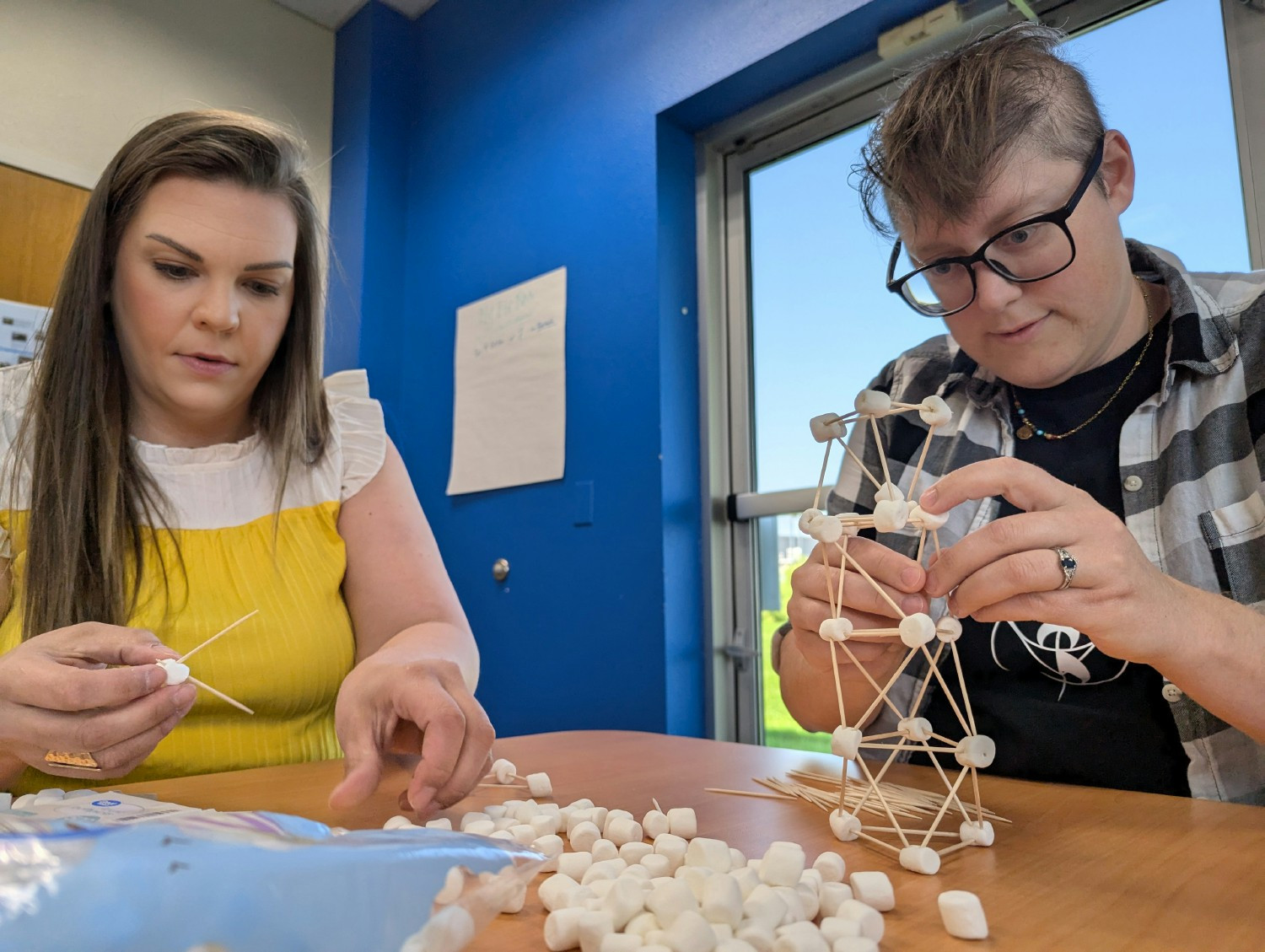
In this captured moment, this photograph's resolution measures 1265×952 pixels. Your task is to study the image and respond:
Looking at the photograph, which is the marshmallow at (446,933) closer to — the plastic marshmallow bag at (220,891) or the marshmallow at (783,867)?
the plastic marshmallow bag at (220,891)

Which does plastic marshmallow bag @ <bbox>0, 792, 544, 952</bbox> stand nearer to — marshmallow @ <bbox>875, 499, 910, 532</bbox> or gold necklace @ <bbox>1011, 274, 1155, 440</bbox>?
marshmallow @ <bbox>875, 499, 910, 532</bbox>

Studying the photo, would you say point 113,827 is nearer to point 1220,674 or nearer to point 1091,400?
point 1220,674

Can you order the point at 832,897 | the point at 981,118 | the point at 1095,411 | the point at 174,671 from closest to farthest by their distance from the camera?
the point at 832,897 < the point at 174,671 < the point at 981,118 < the point at 1095,411

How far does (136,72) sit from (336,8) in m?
0.69

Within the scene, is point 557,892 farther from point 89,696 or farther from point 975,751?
point 89,696

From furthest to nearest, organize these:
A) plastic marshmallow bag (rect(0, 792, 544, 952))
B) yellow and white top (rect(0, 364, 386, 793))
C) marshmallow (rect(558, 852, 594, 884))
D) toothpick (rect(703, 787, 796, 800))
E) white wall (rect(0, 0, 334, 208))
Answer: white wall (rect(0, 0, 334, 208)), yellow and white top (rect(0, 364, 386, 793)), toothpick (rect(703, 787, 796, 800)), marshmallow (rect(558, 852, 594, 884)), plastic marshmallow bag (rect(0, 792, 544, 952))

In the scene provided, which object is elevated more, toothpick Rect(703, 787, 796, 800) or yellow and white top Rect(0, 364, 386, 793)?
yellow and white top Rect(0, 364, 386, 793)

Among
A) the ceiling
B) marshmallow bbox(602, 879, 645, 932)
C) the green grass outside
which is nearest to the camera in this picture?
marshmallow bbox(602, 879, 645, 932)

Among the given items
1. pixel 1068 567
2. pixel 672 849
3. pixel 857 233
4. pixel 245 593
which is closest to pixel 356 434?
pixel 245 593

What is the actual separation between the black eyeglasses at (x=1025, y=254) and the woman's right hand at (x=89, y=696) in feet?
2.94

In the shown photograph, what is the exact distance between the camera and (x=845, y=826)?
65 cm

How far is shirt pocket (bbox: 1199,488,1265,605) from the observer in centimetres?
90

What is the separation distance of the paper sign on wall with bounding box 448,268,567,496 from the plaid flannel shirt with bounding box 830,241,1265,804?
4.44 ft

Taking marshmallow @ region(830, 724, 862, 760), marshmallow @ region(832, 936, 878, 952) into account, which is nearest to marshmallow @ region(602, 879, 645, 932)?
marshmallow @ region(832, 936, 878, 952)
